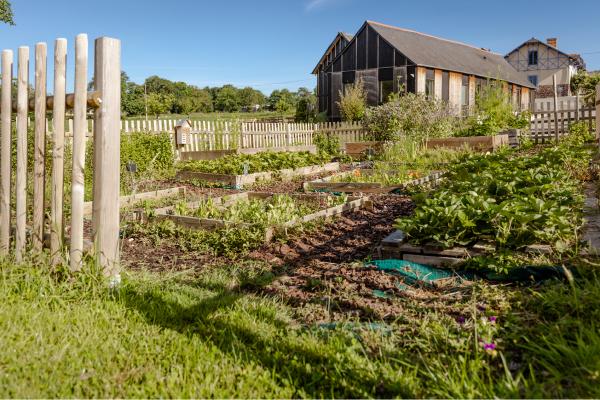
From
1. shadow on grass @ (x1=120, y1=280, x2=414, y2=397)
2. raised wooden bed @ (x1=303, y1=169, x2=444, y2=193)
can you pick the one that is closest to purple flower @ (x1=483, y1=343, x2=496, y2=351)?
shadow on grass @ (x1=120, y1=280, x2=414, y2=397)

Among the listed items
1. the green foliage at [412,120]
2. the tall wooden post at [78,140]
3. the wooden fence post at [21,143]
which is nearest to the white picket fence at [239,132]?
the green foliage at [412,120]

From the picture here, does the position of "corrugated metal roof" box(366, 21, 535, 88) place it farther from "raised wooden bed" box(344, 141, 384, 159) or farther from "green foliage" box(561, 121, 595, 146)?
"raised wooden bed" box(344, 141, 384, 159)

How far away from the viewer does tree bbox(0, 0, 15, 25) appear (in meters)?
25.4

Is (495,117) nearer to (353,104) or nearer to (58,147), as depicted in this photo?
(353,104)

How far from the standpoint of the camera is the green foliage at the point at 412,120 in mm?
16078

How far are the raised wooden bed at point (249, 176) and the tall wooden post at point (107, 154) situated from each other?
17.1 feet

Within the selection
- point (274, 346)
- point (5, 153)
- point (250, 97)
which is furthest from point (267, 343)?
point (250, 97)

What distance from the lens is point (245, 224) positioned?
486 cm

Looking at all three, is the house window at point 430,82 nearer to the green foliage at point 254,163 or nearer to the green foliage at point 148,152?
the green foliage at point 254,163

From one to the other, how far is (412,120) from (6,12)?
73.7 ft

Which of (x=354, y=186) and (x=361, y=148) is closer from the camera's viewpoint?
(x=354, y=186)

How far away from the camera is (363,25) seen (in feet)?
91.7

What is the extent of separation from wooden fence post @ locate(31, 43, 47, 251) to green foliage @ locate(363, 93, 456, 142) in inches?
497

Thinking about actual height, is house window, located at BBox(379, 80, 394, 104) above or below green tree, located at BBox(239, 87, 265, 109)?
below
